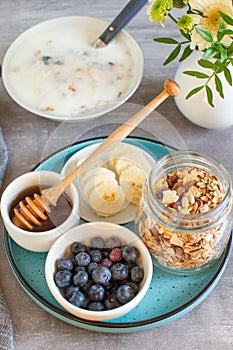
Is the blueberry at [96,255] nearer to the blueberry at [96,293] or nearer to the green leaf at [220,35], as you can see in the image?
the blueberry at [96,293]

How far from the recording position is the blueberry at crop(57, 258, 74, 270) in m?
→ 0.91

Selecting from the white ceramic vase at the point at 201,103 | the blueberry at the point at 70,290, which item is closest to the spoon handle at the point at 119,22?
the white ceramic vase at the point at 201,103

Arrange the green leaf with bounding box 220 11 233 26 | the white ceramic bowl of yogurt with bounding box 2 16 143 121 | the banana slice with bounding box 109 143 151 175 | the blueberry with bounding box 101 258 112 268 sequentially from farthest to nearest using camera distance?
1. the white ceramic bowl of yogurt with bounding box 2 16 143 121
2. the banana slice with bounding box 109 143 151 175
3. the blueberry with bounding box 101 258 112 268
4. the green leaf with bounding box 220 11 233 26

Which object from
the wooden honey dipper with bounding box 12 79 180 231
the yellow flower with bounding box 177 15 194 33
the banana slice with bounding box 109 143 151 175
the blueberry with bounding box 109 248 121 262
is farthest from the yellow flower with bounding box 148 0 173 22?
the blueberry with bounding box 109 248 121 262

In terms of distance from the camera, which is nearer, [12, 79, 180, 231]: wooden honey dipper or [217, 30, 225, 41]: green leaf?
[217, 30, 225, 41]: green leaf

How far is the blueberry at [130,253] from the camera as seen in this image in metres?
0.92

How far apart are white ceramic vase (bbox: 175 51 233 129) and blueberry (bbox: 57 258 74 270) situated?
0.41 metres

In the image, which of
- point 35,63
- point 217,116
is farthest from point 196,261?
point 35,63

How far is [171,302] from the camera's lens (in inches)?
36.4

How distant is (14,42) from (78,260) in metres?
0.61

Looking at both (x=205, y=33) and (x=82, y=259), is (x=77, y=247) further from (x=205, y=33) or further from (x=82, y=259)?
(x=205, y=33)

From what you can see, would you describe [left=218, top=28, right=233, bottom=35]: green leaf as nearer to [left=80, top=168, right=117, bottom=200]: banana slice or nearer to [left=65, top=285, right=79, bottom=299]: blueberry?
[left=80, top=168, right=117, bottom=200]: banana slice

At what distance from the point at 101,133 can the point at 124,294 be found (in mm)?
361

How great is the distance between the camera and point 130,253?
0.92 m
